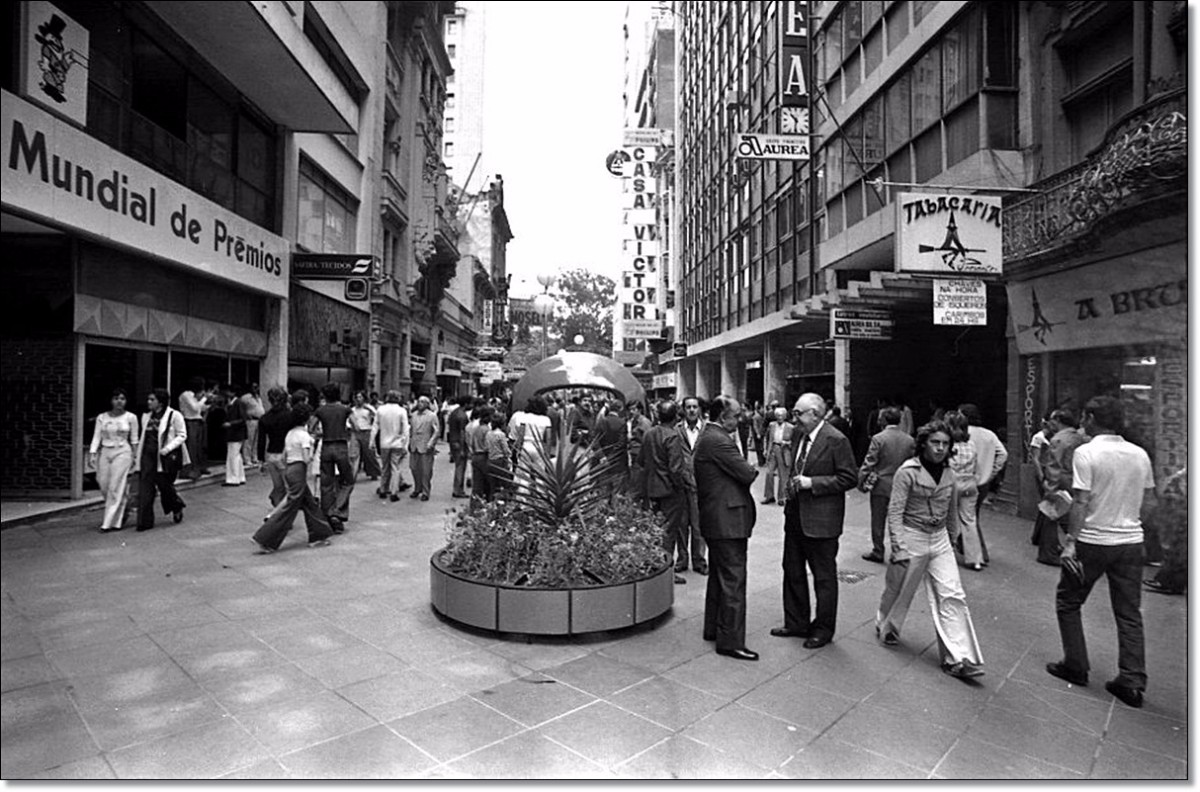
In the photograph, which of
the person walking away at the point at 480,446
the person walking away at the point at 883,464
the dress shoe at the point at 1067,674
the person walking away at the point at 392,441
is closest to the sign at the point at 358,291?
the person walking away at the point at 392,441

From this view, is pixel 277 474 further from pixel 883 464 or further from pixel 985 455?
pixel 985 455

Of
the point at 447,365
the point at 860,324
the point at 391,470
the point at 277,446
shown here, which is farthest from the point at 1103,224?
the point at 447,365

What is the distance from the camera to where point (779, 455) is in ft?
36.9

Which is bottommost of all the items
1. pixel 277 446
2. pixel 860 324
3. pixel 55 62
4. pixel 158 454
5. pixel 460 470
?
pixel 460 470

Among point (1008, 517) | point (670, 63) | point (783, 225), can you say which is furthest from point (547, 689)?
point (670, 63)

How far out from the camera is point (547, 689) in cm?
394

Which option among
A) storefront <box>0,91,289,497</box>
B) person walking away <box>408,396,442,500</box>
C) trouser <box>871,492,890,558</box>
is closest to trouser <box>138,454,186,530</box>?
storefront <box>0,91,289,497</box>

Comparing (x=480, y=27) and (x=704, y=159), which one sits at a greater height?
→ (x=704, y=159)

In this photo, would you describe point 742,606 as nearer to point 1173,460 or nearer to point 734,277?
point 1173,460

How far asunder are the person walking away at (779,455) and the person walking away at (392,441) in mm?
6067

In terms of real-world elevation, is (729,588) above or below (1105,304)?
below

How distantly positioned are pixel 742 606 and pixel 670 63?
48.4 meters

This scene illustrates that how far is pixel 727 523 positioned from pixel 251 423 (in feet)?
36.9

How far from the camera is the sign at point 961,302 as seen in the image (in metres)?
9.53
